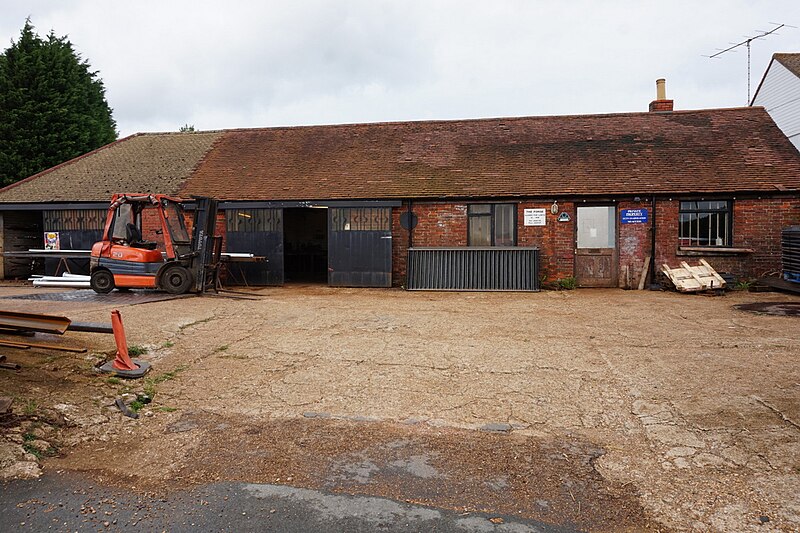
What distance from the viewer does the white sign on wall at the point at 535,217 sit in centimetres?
1434

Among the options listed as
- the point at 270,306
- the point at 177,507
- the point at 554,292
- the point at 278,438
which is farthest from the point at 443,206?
the point at 177,507

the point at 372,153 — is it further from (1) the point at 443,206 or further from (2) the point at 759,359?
(2) the point at 759,359

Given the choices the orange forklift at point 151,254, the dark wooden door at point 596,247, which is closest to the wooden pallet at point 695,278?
the dark wooden door at point 596,247

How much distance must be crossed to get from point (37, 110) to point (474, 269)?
25596 mm

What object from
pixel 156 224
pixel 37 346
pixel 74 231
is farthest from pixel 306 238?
pixel 37 346

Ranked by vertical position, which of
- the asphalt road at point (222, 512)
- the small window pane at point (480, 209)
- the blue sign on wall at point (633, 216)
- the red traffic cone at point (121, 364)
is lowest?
the asphalt road at point (222, 512)

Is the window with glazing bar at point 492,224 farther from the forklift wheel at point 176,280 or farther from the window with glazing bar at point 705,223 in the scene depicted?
the forklift wheel at point 176,280

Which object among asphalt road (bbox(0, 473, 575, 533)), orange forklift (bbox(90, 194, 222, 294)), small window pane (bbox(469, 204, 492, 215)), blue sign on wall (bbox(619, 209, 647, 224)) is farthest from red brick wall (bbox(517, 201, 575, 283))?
asphalt road (bbox(0, 473, 575, 533))

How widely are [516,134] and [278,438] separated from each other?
1516cm

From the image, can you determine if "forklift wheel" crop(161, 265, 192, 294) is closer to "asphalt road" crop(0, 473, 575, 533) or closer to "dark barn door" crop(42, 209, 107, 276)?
"dark barn door" crop(42, 209, 107, 276)

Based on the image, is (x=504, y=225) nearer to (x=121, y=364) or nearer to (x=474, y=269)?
(x=474, y=269)

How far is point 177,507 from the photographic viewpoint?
3160 millimetres

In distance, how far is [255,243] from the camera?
51.0 feet

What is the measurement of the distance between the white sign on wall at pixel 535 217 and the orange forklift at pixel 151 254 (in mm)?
8122
